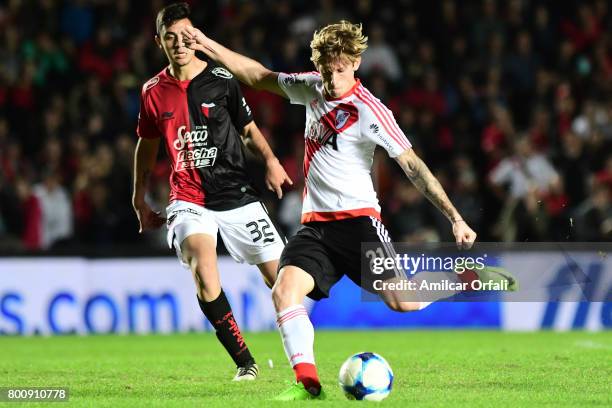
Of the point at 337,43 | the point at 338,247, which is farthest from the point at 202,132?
the point at 337,43

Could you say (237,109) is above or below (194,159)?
Answer: above

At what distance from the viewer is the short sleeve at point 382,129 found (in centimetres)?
764

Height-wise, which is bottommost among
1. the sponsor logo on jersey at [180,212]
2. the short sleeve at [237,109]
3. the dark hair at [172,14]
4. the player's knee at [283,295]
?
the player's knee at [283,295]

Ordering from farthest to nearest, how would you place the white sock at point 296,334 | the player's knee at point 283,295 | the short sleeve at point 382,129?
the short sleeve at point 382,129 → the player's knee at point 283,295 → the white sock at point 296,334

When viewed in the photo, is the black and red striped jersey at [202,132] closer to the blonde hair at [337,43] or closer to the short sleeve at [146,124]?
the short sleeve at [146,124]

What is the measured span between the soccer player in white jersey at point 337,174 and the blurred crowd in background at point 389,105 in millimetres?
7393

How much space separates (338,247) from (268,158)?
52.9 inches

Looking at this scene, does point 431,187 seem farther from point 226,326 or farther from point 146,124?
point 146,124

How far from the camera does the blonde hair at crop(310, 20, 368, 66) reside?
7.48 metres

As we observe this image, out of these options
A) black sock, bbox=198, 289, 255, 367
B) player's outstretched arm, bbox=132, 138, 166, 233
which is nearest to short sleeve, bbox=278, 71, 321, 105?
player's outstretched arm, bbox=132, 138, 166, 233

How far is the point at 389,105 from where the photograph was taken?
17.7 metres

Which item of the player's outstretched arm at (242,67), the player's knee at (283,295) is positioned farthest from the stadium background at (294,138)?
the player's knee at (283,295)

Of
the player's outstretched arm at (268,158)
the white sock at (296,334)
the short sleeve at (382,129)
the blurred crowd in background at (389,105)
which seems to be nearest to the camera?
the white sock at (296,334)

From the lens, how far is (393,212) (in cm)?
1623
